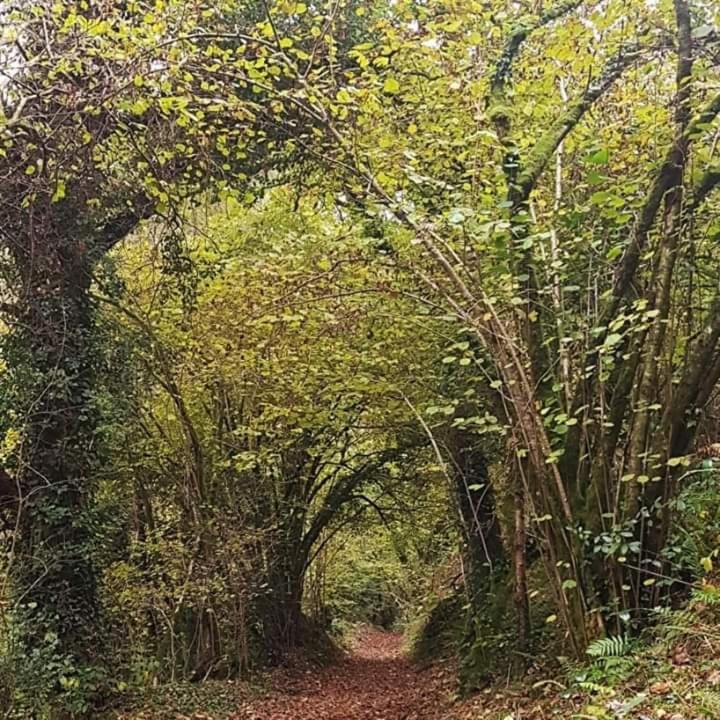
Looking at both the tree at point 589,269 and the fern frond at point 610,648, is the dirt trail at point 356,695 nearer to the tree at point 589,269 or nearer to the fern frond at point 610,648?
the fern frond at point 610,648

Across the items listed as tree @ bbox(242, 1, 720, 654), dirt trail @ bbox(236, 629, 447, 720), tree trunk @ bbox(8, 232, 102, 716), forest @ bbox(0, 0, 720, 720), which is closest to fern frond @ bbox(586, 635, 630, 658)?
forest @ bbox(0, 0, 720, 720)

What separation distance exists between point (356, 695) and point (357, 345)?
5.30 meters

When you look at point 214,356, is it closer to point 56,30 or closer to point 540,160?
point 56,30

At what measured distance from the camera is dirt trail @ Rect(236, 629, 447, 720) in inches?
328

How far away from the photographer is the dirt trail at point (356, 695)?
834 cm

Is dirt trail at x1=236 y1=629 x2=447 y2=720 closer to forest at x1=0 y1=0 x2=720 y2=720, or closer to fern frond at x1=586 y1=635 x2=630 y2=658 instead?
forest at x1=0 y1=0 x2=720 y2=720

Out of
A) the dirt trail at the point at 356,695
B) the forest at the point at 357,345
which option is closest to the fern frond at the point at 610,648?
the forest at the point at 357,345

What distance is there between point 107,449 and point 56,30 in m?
4.62

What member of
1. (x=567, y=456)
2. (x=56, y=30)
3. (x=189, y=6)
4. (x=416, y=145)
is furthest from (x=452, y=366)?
(x=56, y=30)

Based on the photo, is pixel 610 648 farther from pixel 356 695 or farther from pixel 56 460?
pixel 356 695

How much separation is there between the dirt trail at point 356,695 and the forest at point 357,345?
116mm

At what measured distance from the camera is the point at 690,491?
4625mm

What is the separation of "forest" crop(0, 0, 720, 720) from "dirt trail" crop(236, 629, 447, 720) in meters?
0.12

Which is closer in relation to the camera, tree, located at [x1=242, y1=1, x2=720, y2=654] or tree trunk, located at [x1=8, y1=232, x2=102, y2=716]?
tree, located at [x1=242, y1=1, x2=720, y2=654]
